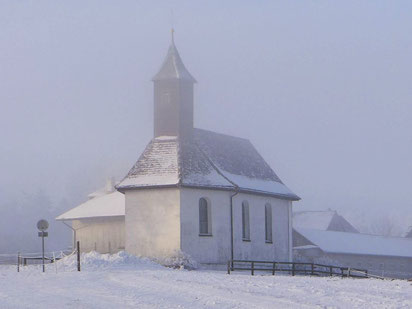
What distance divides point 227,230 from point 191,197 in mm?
3389

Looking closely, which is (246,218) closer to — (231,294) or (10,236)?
(231,294)

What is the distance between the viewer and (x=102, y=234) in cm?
6084

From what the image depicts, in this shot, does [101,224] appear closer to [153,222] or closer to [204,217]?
[153,222]

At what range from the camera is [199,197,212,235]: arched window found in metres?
51.0

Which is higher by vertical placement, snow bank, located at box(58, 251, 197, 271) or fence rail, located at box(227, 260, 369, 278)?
snow bank, located at box(58, 251, 197, 271)

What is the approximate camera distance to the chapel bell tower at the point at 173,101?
54094 mm

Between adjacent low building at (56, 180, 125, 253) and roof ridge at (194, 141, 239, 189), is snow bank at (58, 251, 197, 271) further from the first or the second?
adjacent low building at (56, 180, 125, 253)

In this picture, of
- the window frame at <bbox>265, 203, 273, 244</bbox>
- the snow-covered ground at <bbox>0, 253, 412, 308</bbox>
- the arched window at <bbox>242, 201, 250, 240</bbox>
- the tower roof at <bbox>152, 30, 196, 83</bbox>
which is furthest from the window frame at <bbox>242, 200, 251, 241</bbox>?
the snow-covered ground at <bbox>0, 253, 412, 308</bbox>

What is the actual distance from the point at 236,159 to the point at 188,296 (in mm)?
31302

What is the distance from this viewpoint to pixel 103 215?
203 ft

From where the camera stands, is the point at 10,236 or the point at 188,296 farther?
the point at 10,236

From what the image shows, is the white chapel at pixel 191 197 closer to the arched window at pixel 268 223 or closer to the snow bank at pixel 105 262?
the arched window at pixel 268 223

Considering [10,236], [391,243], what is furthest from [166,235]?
[10,236]

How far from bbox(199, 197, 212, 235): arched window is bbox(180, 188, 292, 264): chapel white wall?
0.86 feet
